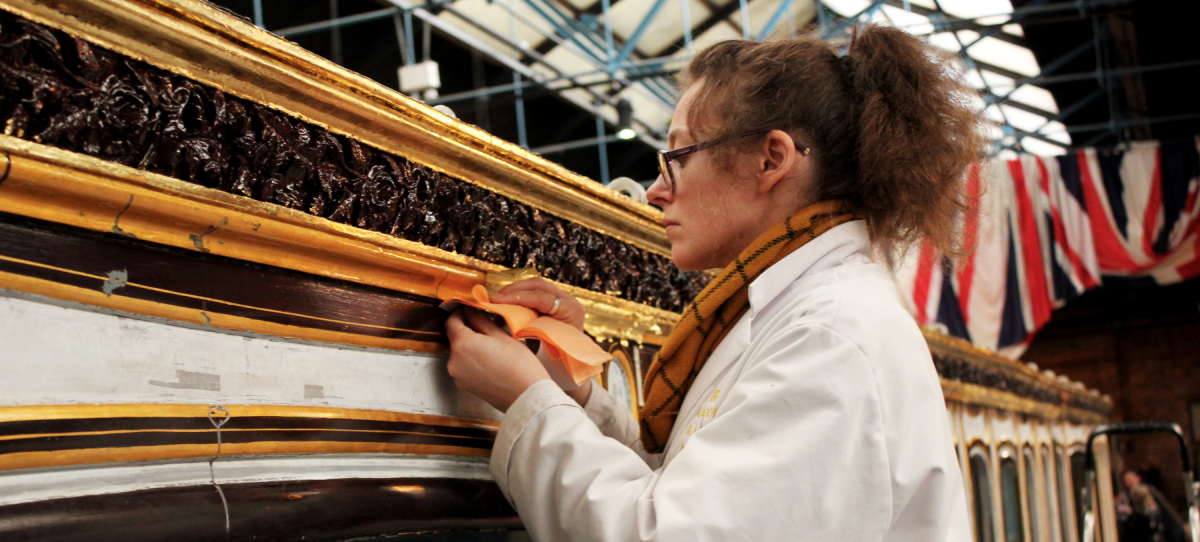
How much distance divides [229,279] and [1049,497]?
4510 mm

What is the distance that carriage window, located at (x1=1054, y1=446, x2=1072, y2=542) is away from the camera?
15.7 feet

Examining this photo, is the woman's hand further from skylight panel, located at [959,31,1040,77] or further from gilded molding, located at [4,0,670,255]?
skylight panel, located at [959,31,1040,77]

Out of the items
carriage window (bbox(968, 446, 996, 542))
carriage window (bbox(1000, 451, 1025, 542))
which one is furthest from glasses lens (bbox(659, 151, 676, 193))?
carriage window (bbox(1000, 451, 1025, 542))

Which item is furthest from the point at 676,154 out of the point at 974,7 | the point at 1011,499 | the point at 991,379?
the point at 974,7

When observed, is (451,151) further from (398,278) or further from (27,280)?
(27,280)

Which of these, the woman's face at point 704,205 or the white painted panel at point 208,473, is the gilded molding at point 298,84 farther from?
the white painted panel at point 208,473

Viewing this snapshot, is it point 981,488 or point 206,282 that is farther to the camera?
point 981,488

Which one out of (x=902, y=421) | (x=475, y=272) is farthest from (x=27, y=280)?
(x=902, y=421)

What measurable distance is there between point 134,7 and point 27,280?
0.66 ft

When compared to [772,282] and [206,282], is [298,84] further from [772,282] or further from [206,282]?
[772,282]

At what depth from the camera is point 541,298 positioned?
1084 millimetres

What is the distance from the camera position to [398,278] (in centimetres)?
94

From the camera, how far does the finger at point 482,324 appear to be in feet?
3.35

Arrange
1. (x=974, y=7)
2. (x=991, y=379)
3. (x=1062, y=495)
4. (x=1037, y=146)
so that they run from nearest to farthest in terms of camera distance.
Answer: (x=991, y=379) < (x=1062, y=495) < (x=974, y=7) < (x=1037, y=146)
